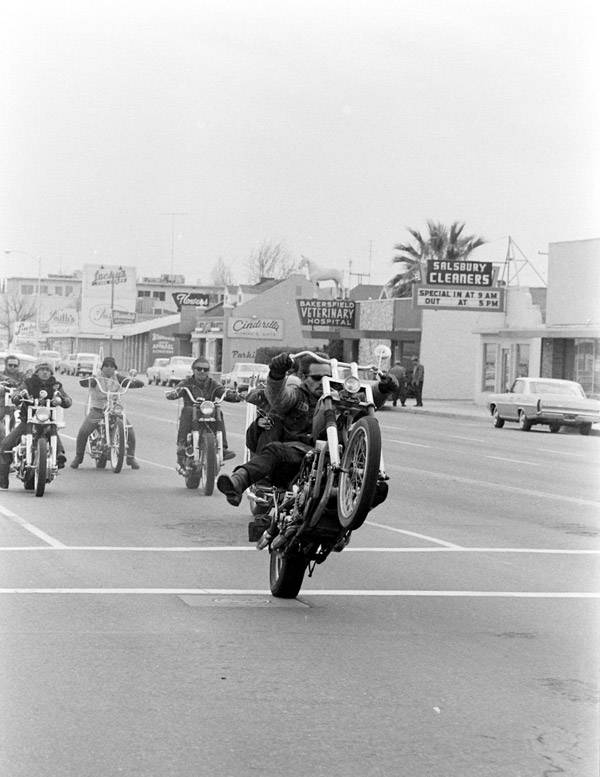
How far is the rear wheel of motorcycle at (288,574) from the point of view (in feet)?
32.2

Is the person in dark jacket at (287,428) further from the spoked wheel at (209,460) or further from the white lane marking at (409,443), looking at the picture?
the white lane marking at (409,443)

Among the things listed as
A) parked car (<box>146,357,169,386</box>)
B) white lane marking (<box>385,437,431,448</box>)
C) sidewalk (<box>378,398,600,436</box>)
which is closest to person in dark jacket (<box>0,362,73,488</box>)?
white lane marking (<box>385,437,431,448</box>)

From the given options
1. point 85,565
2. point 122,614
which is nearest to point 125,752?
point 122,614

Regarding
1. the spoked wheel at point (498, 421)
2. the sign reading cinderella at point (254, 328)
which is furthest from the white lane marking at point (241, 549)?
the sign reading cinderella at point (254, 328)

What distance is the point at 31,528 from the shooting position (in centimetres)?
1389

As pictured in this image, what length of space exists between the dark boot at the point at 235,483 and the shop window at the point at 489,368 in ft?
157

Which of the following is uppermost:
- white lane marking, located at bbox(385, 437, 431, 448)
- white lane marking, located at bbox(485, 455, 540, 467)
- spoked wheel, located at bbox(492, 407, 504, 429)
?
spoked wheel, located at bbox(492, 407, 504, 429)

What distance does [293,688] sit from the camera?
7137 millimetres

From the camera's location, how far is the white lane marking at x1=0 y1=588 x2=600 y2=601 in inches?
396

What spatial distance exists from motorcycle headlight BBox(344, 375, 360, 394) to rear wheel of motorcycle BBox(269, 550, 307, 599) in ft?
3.97

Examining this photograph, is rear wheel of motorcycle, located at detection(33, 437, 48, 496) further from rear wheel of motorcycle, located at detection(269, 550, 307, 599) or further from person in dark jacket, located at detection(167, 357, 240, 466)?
rear wheel of motorcycle, located at detection(269, 550, 307, 599)

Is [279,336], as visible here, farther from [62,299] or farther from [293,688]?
[62,299]

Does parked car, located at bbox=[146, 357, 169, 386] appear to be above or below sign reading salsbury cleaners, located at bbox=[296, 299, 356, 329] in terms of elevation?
below

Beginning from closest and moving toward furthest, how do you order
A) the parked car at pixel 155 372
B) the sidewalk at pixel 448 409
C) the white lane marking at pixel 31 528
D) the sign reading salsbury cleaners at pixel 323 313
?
the white lane marking at pixel 31 528
the sidewalk at pixel 448 409
the sign reading salsbury cleaners at pixel 323 313
the parked car at pixel 155 372
